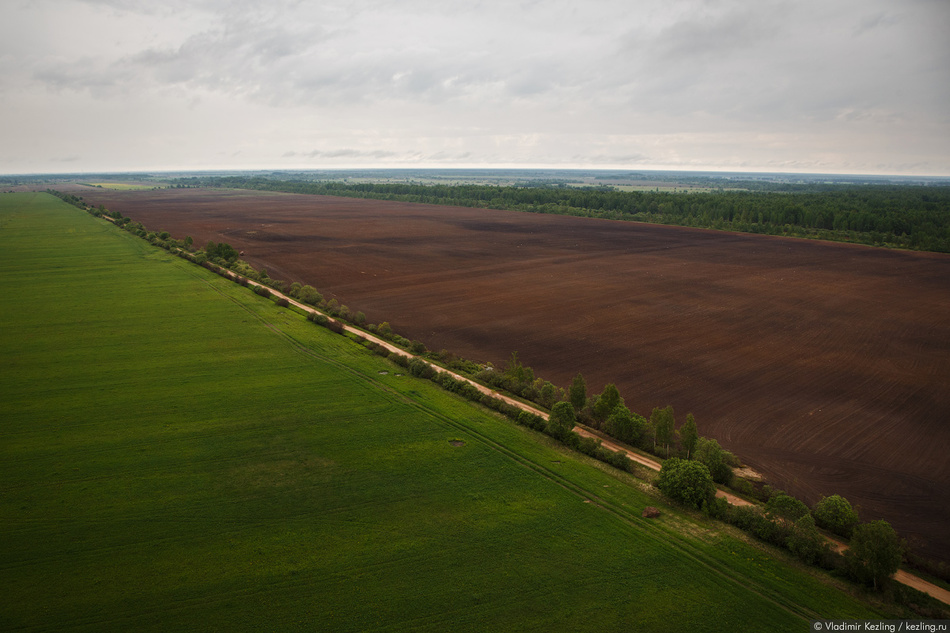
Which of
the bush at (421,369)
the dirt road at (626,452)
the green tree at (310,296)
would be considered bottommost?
the dirt road at (626,452)

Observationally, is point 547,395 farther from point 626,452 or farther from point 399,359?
point 399,359

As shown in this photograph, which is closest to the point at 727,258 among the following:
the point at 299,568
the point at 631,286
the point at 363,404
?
the point at 631,286

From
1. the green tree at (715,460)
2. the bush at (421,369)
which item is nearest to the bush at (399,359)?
the bush at (421,369)

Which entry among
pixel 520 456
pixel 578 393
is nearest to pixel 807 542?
pixel 520 456

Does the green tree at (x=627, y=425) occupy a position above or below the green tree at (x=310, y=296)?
below

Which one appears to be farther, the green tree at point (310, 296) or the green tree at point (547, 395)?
the green tree at point (310, 296)

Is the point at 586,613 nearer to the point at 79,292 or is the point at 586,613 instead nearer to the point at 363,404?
the point at 363,404

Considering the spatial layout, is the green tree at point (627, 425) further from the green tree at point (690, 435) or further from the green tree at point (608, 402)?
the green tree at point (690, 435)
